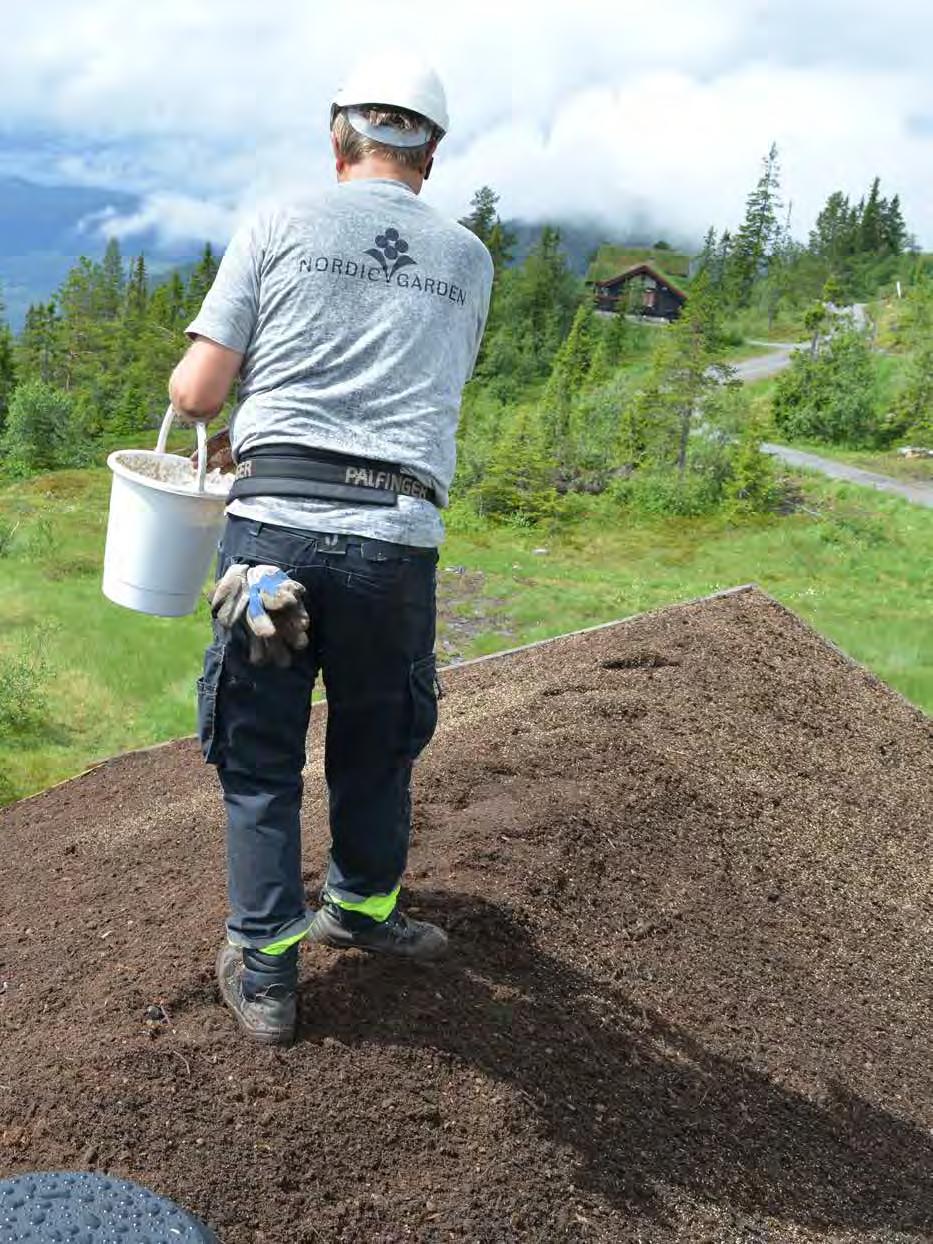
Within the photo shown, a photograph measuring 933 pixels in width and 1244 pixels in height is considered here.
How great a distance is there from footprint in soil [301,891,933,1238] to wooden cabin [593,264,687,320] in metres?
58.6

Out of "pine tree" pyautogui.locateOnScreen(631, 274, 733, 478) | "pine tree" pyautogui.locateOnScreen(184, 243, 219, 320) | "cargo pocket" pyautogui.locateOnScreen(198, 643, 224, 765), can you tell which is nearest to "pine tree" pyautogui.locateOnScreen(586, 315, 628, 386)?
"pine tree" pyautogui.locateOnScreen(184, 243, 219, 320)

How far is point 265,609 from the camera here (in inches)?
98.6

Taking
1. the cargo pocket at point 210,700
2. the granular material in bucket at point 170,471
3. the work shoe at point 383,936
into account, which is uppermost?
the granular material in bucket at point 170,471

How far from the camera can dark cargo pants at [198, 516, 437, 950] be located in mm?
2613

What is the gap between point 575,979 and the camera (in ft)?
11.0

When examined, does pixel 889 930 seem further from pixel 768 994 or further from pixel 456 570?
pixel 456 570

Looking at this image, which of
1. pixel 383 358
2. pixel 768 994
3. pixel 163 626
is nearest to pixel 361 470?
pixel 383 358

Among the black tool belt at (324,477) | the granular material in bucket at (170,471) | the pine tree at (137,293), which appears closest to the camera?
the black tool belt at (324,477)

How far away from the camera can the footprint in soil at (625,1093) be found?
2.85 m

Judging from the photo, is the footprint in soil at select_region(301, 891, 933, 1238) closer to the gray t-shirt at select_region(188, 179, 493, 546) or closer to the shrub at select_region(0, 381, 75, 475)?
the gray t-shirt at select_region(188, 179, 493, 546)

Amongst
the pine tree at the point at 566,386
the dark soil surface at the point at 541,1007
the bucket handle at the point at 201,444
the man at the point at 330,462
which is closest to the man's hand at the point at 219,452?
the bucket handle at the point at 201,444

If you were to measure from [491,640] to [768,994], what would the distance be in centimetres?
543

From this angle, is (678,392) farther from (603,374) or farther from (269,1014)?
(269,1014)

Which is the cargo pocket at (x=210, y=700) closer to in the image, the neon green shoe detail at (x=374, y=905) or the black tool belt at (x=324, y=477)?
the black tool belt at (x=324, y=477)
